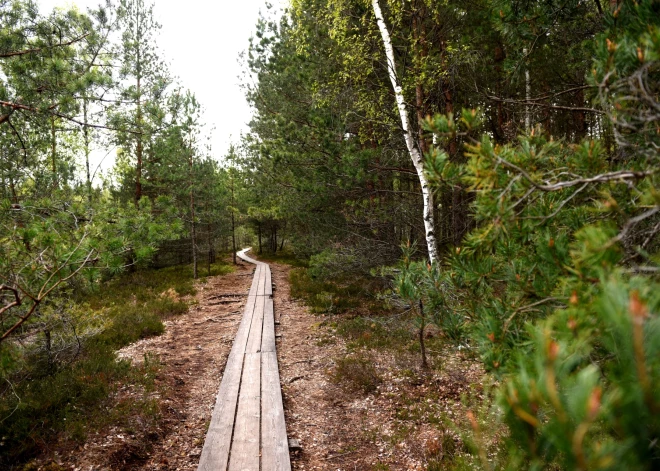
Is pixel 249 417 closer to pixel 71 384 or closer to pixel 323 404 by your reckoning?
pixel 323 404

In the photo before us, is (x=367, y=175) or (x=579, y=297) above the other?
(x=367, y=175)

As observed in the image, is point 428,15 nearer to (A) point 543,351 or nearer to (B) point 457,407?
(B) point 457,407

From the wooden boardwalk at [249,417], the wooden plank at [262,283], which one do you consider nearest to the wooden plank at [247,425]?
the wooden boardwalk at [249,417]

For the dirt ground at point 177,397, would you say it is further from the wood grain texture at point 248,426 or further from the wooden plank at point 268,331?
the wooden plank at point 268,331

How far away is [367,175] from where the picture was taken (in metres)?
7.05

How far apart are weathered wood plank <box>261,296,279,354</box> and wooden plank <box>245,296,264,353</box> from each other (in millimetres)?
90

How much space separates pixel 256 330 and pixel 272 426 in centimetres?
394

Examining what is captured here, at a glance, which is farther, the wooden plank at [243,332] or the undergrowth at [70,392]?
the wooden plank at [243,332]

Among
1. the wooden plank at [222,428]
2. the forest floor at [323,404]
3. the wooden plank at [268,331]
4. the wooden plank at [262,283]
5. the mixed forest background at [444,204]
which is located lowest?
the forest floor at [323,404]

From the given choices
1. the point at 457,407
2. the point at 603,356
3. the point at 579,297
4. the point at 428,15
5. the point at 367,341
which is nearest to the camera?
the point at 579,297

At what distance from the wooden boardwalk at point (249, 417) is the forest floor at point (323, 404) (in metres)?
0.32

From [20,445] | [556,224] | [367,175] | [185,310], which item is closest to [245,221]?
[185,310]

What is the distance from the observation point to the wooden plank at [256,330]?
22.5ft

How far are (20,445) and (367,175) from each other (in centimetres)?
660
